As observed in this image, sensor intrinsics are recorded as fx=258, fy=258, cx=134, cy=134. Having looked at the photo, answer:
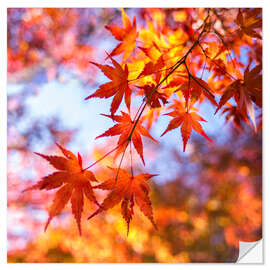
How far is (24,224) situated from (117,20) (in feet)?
5.99

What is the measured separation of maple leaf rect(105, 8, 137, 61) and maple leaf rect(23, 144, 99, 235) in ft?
1.12

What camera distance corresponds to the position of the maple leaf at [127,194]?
1.69 feet

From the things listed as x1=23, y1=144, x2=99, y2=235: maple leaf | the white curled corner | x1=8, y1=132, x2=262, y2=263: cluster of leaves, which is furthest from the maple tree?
x1=8, y1=132, x2=262, y2=263: cluster of leaves

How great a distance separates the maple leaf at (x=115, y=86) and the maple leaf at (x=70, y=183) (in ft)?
0.43

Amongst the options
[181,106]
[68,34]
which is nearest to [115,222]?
[68,34]

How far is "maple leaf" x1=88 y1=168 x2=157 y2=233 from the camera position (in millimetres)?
514

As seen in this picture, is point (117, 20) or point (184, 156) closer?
point (117, 20)

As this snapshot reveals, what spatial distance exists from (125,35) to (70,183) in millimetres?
442

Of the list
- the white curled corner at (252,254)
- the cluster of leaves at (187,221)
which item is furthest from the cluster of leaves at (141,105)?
the cluster of leaves at (187,221)

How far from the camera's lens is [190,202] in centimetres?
319

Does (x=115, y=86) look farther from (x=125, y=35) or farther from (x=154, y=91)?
(x=125, y=35)

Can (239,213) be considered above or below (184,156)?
below

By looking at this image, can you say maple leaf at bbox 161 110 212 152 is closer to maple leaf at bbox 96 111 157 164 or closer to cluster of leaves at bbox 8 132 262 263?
maple leaf at bbox 96 111 157 164
